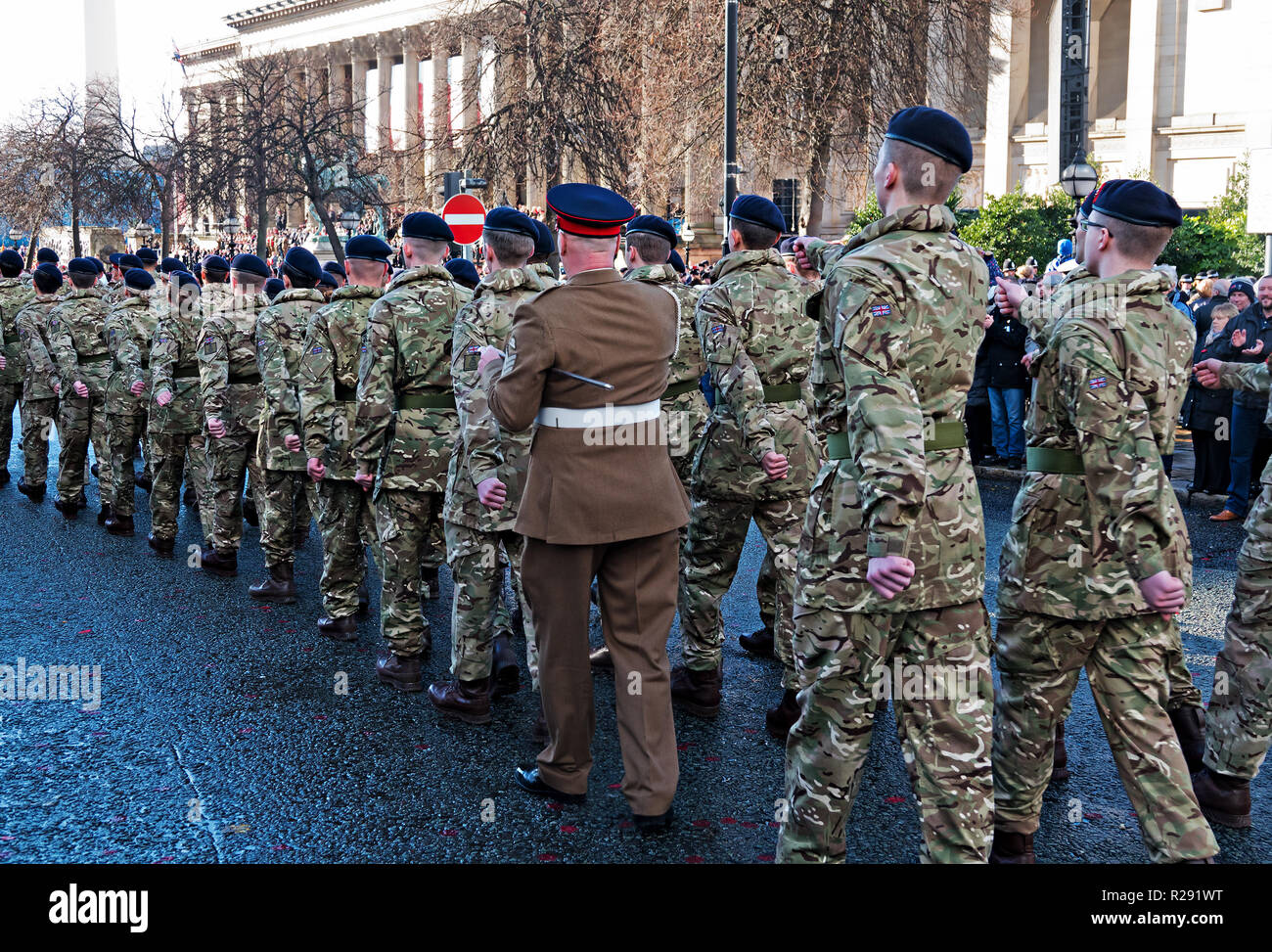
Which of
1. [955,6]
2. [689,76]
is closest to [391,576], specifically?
[689,76]

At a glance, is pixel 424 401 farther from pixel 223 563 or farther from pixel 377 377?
pixel 223 563

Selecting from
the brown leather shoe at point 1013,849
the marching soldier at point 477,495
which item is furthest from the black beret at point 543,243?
the brown leather shoe at point 1013,849

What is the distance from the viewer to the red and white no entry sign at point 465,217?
17.4 m

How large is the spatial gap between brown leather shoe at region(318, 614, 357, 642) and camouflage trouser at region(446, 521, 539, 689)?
1628 mm

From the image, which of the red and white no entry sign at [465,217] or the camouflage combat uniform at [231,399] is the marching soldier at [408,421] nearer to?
the camouflage combat uniform at [231,399]

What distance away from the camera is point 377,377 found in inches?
243

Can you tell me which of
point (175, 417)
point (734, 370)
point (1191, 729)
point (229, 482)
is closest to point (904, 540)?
point (734, 370)

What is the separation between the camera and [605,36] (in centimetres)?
2492

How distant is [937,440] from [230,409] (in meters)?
6.34

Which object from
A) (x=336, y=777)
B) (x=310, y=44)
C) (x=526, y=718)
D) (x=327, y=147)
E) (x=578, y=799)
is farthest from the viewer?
(x=310, y=44)

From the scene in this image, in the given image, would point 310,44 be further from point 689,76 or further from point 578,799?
point 578,799

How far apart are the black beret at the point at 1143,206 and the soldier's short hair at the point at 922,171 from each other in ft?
2.62
